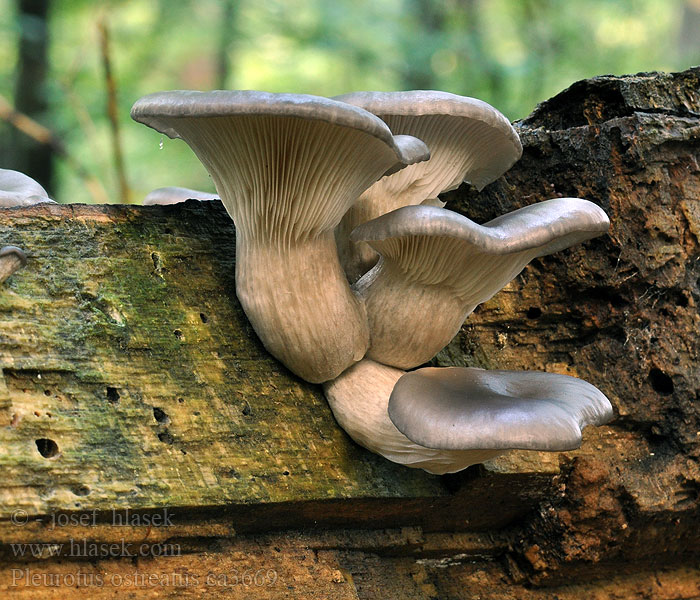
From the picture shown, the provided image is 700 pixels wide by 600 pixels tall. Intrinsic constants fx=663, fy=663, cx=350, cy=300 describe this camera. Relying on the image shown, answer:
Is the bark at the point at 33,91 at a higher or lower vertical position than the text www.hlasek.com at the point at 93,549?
higher

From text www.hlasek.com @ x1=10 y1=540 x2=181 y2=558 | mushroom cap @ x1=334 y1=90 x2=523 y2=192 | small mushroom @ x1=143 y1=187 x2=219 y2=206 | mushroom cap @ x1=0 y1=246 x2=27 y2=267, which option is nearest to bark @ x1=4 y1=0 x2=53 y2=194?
small mushroom @ x1=143 y1=187 x2=219 y2=206

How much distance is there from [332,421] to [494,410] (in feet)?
2.06

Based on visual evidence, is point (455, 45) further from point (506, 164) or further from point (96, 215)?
point (96, 215)

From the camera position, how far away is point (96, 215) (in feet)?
6.99

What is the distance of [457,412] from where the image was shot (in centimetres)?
182

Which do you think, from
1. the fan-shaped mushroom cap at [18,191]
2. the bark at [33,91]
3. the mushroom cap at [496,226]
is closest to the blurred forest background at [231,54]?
the bark at [33,91]

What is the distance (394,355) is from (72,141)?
8.28 meters

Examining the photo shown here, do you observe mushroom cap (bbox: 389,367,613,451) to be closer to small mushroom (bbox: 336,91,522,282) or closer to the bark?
small mushroom (bbox: 336,91,522,282)

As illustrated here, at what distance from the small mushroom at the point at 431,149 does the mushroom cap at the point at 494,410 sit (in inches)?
21.7

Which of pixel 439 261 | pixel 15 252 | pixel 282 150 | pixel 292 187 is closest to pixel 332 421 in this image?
pixel 439 261

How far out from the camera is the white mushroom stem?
2068mm

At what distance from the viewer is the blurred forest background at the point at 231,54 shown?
25.9 ft

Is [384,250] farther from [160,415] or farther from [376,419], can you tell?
[160,415]
